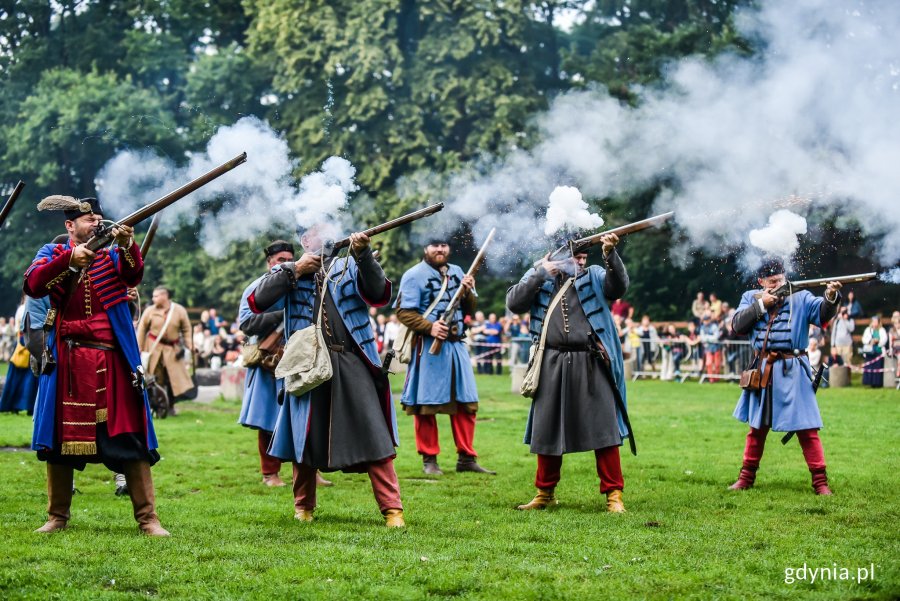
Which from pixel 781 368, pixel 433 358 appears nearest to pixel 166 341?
pixel 433 358

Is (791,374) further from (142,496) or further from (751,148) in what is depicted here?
(751,148)

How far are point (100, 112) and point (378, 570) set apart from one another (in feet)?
79.8

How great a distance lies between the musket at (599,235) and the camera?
8695 millimetres

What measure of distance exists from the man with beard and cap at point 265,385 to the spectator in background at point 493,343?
61.3ft

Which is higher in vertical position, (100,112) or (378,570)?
(100,112)

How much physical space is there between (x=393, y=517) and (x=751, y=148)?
10187 millimetres

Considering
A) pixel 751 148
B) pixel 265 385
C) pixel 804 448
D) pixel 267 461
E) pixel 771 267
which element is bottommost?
pixel 267 461

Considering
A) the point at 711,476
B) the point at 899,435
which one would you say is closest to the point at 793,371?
the point at 711,476

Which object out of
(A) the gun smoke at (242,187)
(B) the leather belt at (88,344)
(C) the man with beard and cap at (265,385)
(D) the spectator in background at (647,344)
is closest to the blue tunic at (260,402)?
(C) the man with beard and cap at (265,385)

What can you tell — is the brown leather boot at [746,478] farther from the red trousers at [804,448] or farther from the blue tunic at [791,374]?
the blue tunic at [791,374]

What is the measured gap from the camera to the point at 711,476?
1091 centimetres

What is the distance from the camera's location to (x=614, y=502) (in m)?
8.84

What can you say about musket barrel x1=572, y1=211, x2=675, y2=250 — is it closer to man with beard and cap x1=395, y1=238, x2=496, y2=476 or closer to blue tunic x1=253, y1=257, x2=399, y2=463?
blue tunic x1=253, y1=257, x2=399, y2=463

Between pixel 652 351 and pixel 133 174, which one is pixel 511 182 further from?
pixel 652 351
